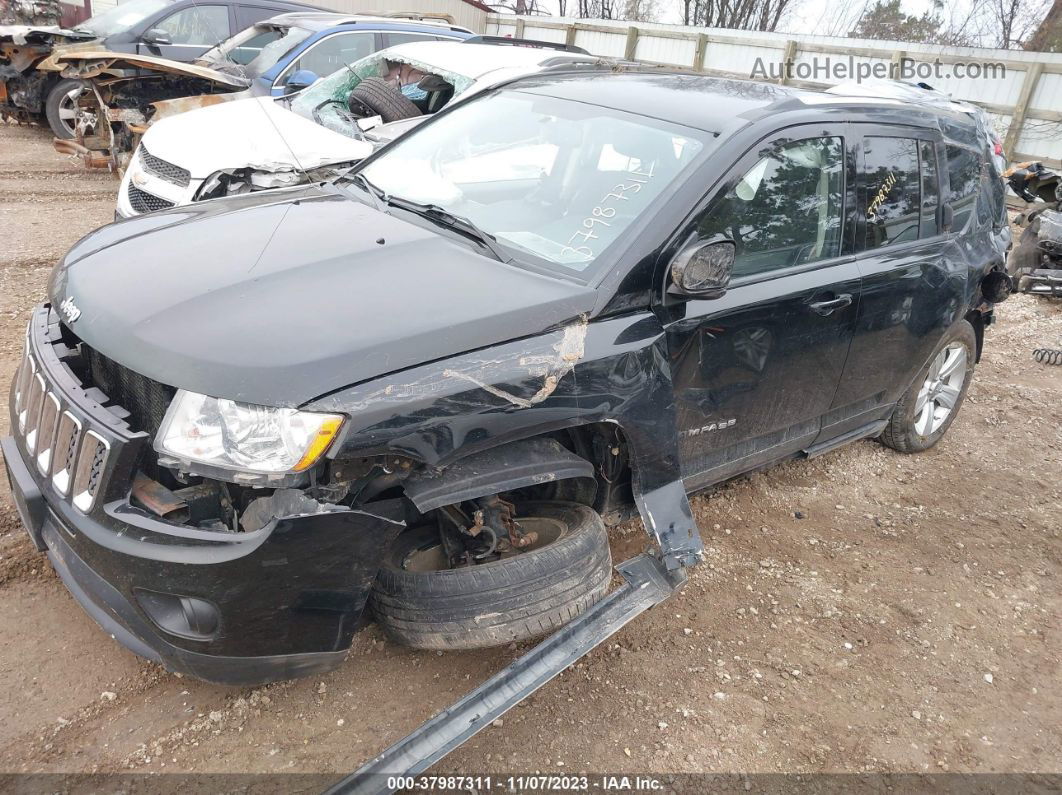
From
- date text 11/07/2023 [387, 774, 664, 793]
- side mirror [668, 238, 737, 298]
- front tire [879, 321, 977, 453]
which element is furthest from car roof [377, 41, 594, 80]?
date text 11/07/2023 [387, 774, 664, 793]

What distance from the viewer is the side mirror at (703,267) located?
2541mm

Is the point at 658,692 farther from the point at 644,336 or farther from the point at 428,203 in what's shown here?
the point at 428,203

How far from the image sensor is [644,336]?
2.63m

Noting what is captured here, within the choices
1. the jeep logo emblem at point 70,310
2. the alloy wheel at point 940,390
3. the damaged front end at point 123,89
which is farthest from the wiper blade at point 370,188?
the damaged front end at point 123,89

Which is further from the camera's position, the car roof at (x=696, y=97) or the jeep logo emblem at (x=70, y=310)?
the car roof at (x=696, y=97)

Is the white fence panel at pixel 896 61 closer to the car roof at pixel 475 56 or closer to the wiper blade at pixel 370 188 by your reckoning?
the car roof at pixel 475 56

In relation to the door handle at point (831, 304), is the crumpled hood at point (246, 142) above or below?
below

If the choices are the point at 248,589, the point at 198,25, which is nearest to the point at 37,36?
the point at 198,25

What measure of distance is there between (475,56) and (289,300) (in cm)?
519

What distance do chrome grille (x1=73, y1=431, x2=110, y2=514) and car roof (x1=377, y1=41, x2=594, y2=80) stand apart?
5.10 metres

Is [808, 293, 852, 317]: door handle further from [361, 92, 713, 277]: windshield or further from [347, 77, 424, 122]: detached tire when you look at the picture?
[347, 77, 424, 122]: detached tire

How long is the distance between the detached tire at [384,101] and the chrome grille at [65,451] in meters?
4.82

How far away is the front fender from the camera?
213 cm

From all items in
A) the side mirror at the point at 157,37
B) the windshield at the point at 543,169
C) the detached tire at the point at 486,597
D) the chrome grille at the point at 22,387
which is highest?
the windshield at the point at 543,169
